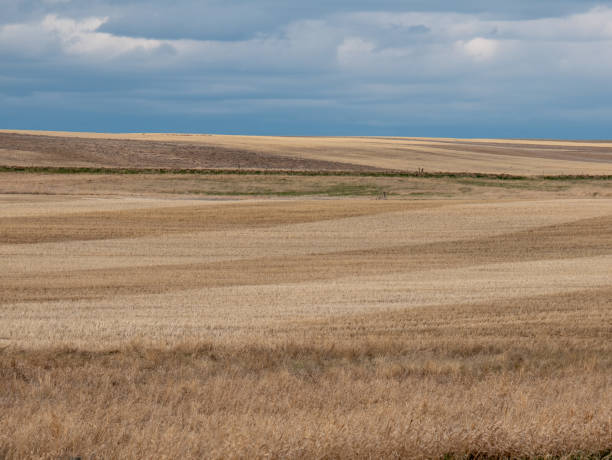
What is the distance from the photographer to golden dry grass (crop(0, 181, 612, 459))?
7.50 metres

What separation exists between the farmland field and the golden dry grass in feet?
0.15

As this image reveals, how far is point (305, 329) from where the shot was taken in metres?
15.8

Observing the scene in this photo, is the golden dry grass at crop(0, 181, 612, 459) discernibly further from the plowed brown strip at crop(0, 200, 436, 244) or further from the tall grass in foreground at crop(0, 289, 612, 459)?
the plowed brown strip at crop(0, 200, 436, 244)

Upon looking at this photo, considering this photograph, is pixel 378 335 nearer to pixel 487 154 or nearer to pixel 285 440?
pixel 285 440

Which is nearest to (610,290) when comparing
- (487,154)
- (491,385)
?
(491,385)

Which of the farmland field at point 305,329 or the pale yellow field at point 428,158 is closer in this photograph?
the farmland field at point 305,329

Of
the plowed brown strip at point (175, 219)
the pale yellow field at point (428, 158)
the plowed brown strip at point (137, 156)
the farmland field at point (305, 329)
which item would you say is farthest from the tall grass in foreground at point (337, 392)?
the pale yellow field at point (428, 158)

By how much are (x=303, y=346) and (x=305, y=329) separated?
224 cm

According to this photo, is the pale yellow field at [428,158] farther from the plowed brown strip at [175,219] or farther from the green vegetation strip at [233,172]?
the plowed brown strip at [175,219]

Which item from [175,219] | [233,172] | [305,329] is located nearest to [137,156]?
[233,172]

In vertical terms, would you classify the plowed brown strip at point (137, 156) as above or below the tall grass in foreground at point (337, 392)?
above

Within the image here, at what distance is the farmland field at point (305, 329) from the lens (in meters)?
7.62

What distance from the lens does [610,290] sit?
72.0ft

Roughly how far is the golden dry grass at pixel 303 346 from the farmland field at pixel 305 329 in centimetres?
4
